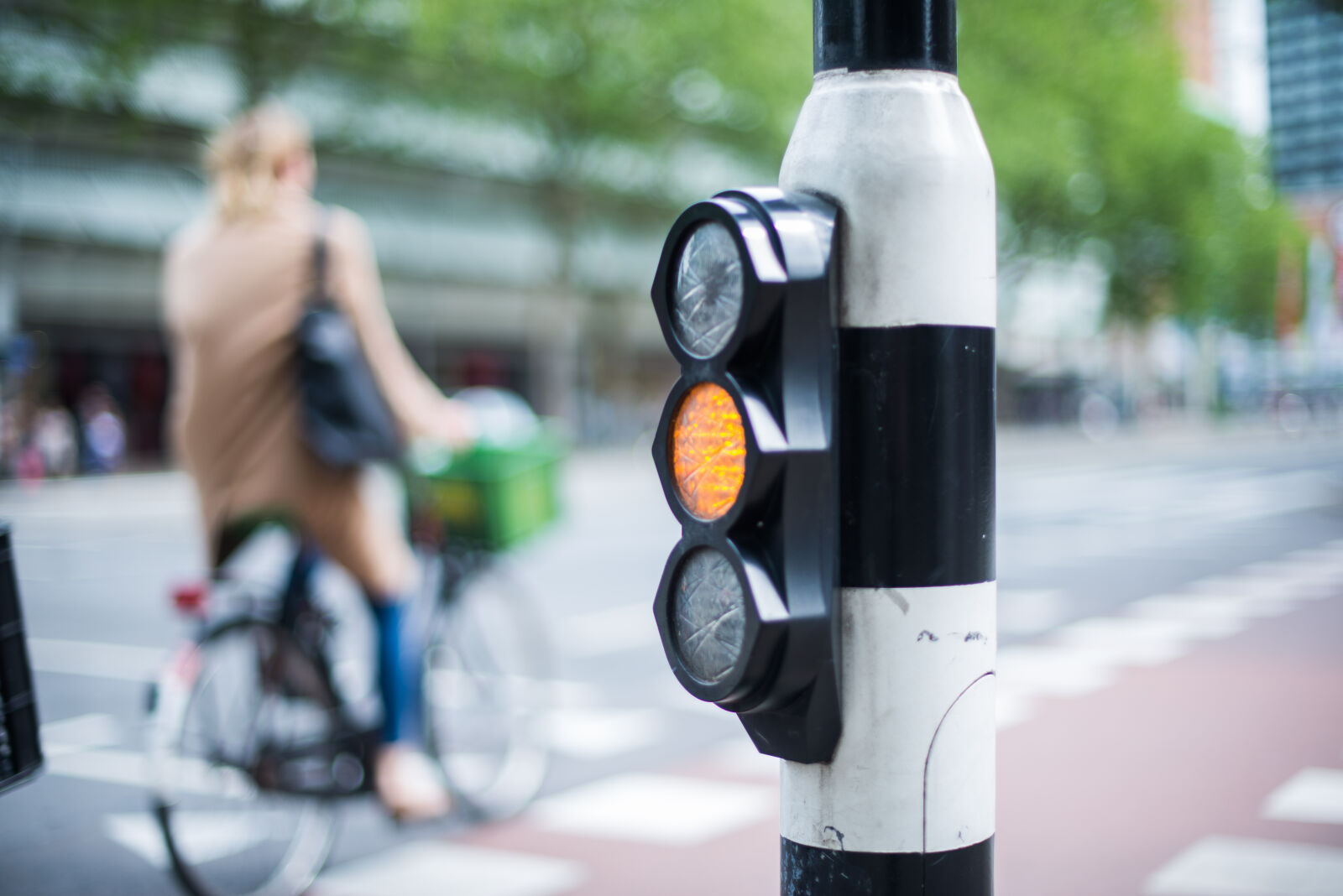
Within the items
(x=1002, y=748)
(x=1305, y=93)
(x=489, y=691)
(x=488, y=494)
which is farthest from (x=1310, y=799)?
(x=1305, y=93)

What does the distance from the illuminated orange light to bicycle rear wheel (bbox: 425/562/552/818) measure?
3106 mm

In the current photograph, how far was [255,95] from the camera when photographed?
26203 mm

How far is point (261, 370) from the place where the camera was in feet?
12.6

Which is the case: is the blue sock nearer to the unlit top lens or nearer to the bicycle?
the bicycle

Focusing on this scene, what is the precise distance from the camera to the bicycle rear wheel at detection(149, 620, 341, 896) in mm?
3609

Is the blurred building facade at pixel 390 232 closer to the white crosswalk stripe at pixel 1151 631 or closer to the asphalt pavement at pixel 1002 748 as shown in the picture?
the asphalt pavement at pixel 1002 748

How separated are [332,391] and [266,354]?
0.21m

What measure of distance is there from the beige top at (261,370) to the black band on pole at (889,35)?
252cm

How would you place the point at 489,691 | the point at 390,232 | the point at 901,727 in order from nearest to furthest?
the point at 901,727, the point at 489,691, the point at 390,232

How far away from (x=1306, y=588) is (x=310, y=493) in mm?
8080

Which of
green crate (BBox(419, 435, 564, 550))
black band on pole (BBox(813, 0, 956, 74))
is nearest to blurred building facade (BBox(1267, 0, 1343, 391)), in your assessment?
green crate (BBox(419, 435, 564, 550))

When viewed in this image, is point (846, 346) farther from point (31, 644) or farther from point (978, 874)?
point (31, 644)

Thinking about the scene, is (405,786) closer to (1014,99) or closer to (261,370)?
(261,370)

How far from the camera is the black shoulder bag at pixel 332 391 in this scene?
3826 millimetres
